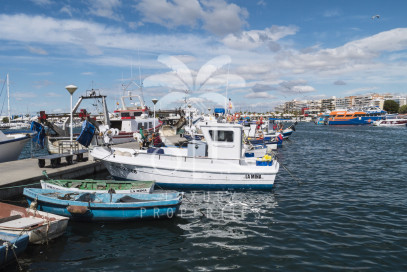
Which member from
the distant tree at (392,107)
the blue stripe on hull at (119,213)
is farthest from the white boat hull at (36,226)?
the distant tree at (392,107)

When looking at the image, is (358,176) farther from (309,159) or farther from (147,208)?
(147,208)

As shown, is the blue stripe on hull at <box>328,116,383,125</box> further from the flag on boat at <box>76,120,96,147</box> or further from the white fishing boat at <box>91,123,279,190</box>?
the flag on boat at <box>76,120,96,147</box>

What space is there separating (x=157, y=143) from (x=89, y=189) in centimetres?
1398

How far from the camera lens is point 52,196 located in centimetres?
1124

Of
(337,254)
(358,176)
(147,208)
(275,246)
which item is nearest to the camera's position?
(337,254)

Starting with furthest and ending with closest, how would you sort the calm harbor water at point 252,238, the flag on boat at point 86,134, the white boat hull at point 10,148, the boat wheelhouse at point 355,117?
the boat wheelhouse at point 355,117 → the flag on boat at point 86,134 → the white boat hull at point 10,148 → the calm harbor water at point 252,238

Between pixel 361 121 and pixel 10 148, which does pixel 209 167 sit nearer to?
pixel 10 148

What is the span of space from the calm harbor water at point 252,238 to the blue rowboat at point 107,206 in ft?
1.30

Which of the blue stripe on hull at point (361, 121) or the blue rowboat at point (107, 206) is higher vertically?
the blue stripe on hull at point (361, 121)

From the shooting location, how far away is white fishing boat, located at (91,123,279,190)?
15.2m

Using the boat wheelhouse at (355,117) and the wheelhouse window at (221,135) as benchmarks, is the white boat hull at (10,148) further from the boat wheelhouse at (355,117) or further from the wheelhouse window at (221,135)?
the boat wheelhouse at (355,117)

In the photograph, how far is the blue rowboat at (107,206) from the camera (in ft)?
33.8

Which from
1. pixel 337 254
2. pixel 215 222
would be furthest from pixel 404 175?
pixel 215 222

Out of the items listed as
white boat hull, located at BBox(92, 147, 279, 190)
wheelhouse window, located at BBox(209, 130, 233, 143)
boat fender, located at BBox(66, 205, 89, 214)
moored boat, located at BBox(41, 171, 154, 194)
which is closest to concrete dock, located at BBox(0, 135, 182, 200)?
moored boat, located at BBox(41, 171, 154, 194)
